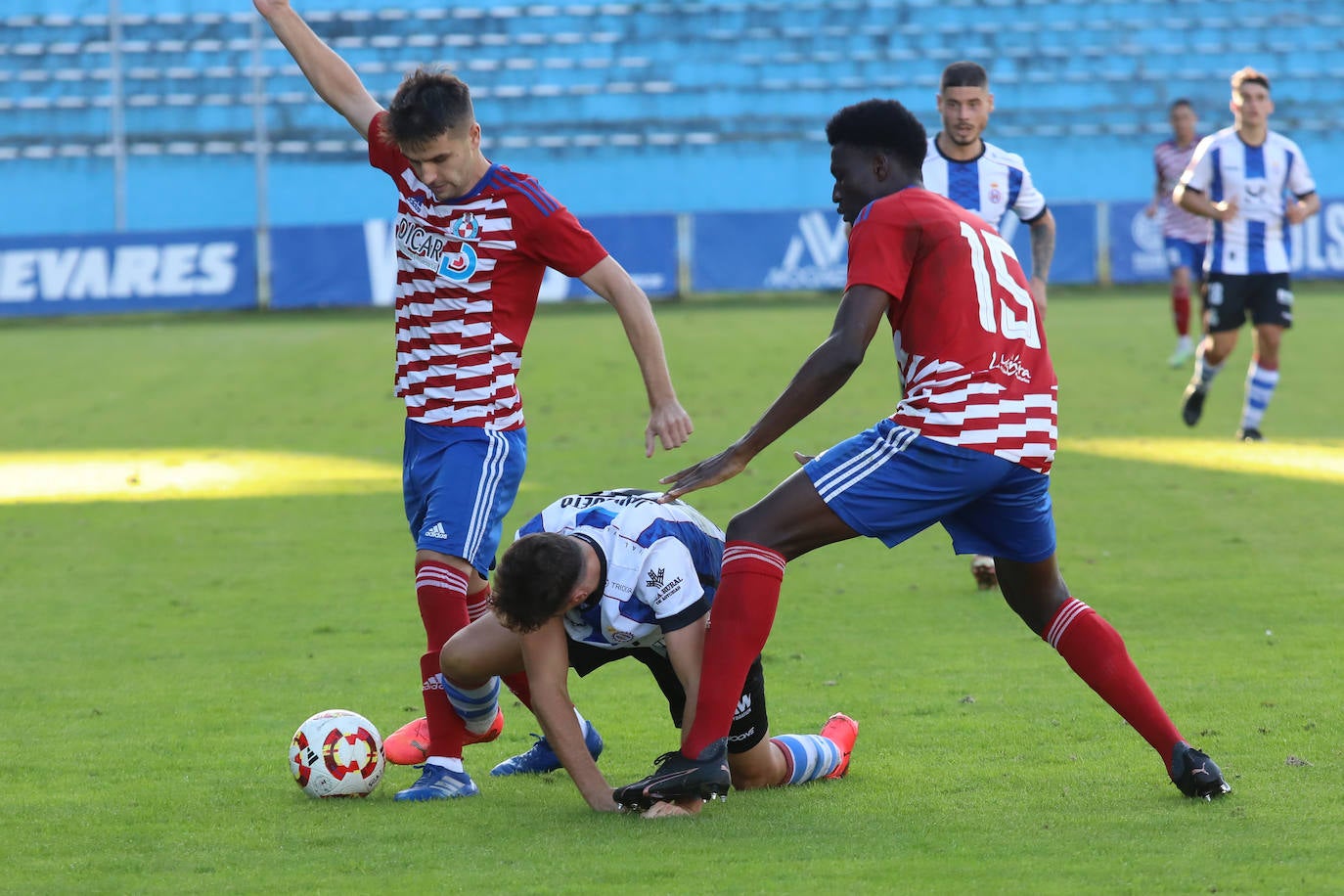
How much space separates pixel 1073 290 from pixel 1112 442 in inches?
592

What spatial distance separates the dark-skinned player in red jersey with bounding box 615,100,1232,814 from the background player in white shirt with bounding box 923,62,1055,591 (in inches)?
121

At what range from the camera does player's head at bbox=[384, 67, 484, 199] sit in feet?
15.2

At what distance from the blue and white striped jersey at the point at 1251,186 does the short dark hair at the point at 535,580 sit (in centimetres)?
834

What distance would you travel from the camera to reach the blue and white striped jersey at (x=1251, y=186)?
11508 mm

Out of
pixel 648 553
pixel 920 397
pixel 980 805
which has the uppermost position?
pixel 920 397

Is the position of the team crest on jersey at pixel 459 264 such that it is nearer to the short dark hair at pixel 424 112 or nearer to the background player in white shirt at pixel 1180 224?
the short dark hair at pixel 424 112

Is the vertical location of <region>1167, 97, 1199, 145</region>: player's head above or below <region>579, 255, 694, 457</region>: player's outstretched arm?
below

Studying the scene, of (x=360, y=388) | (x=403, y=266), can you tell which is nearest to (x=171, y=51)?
(x=360, y=388)

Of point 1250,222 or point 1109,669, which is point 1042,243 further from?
point 1250,222

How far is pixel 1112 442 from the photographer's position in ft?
40.1

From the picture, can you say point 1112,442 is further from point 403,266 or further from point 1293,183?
point 403,266

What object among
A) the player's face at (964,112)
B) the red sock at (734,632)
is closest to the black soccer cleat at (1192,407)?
the player's face at (964,112)

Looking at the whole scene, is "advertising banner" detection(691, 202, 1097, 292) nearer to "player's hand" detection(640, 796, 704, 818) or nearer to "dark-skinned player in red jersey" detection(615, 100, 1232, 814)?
"dark-skinned player in red jersey" detection(615, 100, 1232, 814)

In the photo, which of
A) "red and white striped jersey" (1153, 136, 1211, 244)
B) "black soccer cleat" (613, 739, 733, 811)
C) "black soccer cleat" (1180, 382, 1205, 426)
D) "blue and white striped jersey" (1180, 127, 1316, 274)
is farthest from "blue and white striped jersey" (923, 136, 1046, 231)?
"red and white striped jersey" (1153, 136, 1211, 244)
